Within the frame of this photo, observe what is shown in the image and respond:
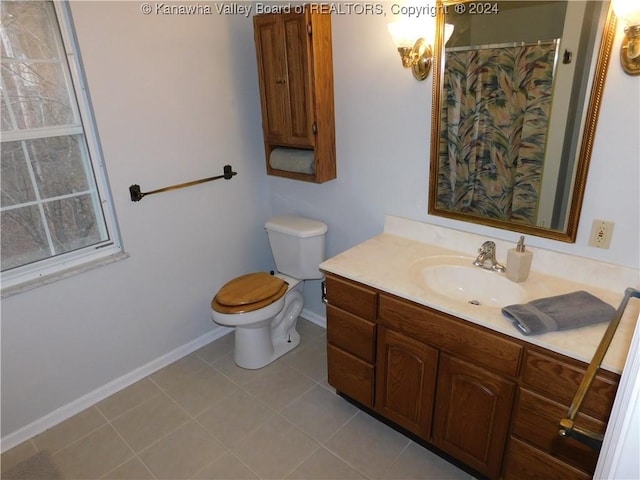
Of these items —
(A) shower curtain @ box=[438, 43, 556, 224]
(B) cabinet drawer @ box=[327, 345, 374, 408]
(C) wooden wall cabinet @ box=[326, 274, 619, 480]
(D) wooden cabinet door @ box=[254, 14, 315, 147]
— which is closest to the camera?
(C) wooden wall cabinet @ box=[326, 274, 619, 480]

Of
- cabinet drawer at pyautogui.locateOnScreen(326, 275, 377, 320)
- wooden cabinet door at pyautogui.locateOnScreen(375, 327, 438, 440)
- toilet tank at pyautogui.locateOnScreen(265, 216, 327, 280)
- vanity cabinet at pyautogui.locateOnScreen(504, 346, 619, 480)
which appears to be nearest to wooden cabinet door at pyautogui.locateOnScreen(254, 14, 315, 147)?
toilet tank at pyautogui.locateOnScreen(265, 216, 327, 280)

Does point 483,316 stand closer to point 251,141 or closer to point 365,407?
point 365,407

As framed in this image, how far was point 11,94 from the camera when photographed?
1.68 meters

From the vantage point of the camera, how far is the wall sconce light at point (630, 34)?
122 centimetres

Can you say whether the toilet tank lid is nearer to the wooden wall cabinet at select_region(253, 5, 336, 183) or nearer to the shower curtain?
the wooden wall cabinet at select_region(253, 5, 336, 183)

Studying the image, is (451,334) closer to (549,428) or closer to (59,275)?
(549,428)

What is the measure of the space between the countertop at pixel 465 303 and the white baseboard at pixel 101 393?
1.21 m

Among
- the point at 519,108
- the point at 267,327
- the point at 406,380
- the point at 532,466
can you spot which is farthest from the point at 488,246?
the point at 267,327

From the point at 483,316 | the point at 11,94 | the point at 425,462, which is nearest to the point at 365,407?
the point at 425,462

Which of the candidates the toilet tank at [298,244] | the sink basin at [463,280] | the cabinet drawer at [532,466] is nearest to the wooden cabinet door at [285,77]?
the toilet tank at [298,244]

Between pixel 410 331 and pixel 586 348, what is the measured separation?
1.95 ft

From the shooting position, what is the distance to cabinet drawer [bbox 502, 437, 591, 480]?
4.36 feet

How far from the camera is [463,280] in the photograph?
1774 millimetres

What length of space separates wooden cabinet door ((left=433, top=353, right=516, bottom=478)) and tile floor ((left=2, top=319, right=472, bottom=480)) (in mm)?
193
